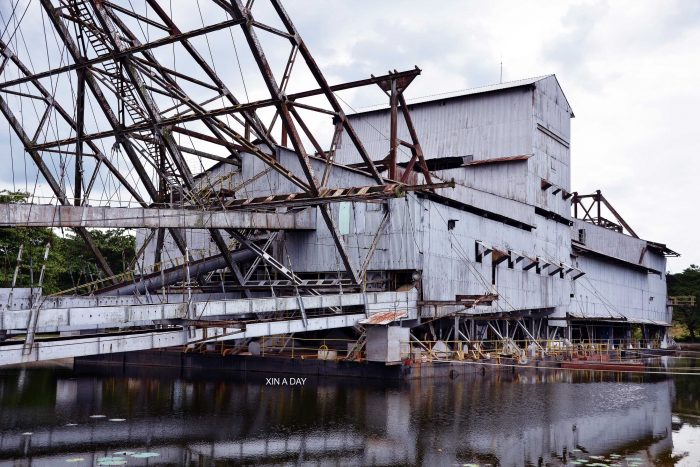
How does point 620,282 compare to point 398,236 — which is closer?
point 398,236

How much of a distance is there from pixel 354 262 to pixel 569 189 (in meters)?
21.9

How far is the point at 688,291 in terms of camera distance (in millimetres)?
86438

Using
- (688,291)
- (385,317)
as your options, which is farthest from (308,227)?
(688,291)

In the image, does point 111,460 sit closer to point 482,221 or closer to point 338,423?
point 338,423

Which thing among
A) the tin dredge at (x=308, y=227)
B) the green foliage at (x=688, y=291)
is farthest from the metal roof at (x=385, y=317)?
the green foliage at (x=688, y=291)

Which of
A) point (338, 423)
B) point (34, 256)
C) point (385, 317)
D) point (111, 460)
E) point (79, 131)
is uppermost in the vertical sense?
point (79, 131)

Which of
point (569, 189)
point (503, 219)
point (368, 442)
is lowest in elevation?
point (368, 442)

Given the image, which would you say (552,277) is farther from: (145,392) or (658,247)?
(145,392)

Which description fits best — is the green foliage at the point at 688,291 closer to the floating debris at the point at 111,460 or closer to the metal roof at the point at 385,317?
the metal roof at the point at 385,317

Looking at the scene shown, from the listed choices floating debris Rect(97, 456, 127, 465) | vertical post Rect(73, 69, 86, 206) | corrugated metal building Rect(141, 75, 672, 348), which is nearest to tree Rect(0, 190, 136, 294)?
vertical post Rect(73, 69, 86, 206)

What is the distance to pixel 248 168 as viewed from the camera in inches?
1608

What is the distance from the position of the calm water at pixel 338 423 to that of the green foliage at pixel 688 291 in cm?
5516

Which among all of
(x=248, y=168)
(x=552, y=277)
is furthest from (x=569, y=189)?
(x=248, y=168)

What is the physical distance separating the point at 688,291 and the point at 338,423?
76.6m
